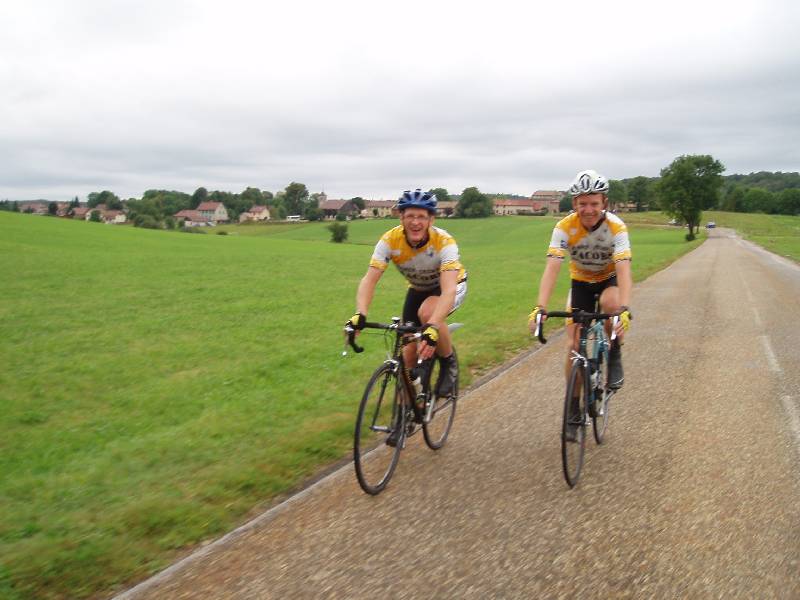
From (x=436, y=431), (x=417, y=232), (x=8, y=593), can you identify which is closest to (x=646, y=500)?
(x=436, y=431)

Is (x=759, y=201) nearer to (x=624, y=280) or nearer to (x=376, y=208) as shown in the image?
(x=376, y=208)

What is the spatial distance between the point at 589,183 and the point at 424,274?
1.60 metres

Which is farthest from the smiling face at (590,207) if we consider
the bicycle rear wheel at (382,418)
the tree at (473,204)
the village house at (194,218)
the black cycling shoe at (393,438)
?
the village house at (194,218)

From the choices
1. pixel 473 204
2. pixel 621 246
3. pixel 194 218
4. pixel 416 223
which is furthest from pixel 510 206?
pixel 416 223

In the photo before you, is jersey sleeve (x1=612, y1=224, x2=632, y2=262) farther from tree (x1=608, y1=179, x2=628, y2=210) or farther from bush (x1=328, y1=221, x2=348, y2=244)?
tree (x1=608, y1=179, x2=628, y2=210)

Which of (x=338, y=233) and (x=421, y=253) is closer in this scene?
(x=421, y=253)

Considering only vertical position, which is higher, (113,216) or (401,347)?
(113,216)

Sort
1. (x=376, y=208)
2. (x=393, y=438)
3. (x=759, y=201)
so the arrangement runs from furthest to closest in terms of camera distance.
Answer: (x=376, y=208)
(x=759, y=201)
(x=393, y=438)

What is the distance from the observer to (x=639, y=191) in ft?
422

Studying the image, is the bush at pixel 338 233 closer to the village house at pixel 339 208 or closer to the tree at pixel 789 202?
the village house at pixel 339 208

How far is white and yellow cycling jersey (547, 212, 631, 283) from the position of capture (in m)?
5.52

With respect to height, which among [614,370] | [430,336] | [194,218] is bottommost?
[614,370]

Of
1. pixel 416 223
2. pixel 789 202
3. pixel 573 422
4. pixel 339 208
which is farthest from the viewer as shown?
pixel 339 208

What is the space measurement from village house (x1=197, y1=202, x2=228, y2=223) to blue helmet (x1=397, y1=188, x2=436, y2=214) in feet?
519
